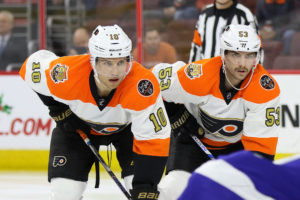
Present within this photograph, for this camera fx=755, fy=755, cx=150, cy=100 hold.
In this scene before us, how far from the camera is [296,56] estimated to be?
18.5 ft

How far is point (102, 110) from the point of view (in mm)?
3084

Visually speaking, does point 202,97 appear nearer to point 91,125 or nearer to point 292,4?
point 91,125

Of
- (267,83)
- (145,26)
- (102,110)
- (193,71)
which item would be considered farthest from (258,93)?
(145,26)

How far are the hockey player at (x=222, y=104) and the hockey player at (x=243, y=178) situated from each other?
1.77 meters

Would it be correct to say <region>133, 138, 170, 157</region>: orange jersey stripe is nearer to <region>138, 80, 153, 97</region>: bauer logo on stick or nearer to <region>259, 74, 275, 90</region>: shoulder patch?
<region>138, 80, 153, 97</region>: bauer logo on stick

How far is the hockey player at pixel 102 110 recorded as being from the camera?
2.91 meters

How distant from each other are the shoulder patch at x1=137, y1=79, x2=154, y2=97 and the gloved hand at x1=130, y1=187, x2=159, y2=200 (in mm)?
359

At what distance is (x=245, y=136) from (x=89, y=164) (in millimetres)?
680

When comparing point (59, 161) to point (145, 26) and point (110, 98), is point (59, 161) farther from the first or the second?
point (145, 26)

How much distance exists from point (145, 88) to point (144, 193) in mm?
402

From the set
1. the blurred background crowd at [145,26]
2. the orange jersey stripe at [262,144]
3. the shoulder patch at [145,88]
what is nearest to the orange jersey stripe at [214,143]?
the orange jersey stripe at [262,144]

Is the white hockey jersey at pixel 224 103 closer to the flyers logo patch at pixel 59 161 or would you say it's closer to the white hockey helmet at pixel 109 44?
the white hockey helmet at pixel 109 44

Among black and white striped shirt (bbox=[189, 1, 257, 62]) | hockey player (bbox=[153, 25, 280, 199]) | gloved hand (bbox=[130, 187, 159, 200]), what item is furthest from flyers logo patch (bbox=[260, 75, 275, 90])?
black and white striped shirt (bbox=[189, 1, 257, 62])

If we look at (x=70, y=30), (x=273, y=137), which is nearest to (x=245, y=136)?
(x=273, y=137)
